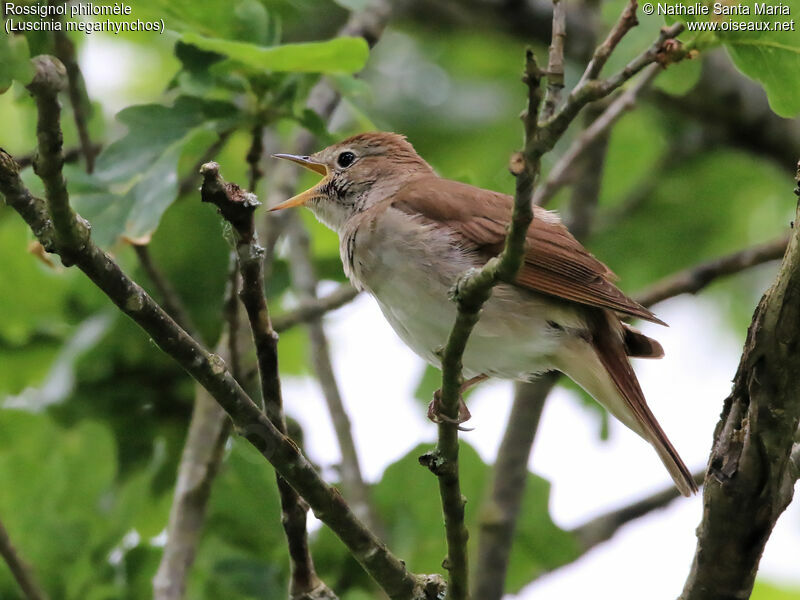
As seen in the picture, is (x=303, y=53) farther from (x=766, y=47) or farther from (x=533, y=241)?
(x=766, y=47)

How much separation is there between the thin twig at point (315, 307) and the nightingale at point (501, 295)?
1.66 ft

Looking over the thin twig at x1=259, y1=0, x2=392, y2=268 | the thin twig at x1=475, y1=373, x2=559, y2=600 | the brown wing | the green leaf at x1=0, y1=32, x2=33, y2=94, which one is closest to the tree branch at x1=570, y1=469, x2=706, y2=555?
the thin twig at x1=475, y1=373, x2=559, y2=600

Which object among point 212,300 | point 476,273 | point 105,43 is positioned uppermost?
point 105,43

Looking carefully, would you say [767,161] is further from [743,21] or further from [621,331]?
[743,21]

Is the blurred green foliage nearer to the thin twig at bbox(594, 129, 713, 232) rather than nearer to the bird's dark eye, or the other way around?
the bird's dark eye

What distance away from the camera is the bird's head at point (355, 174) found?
527 cm

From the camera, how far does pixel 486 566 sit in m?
4.70

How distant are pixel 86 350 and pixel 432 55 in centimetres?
428

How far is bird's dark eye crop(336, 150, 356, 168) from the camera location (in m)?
5.47

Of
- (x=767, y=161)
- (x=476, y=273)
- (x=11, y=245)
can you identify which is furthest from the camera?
(x=767, y=161)

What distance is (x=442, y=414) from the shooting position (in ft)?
10.3

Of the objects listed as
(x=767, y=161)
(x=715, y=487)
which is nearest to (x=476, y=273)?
(x=715, y=487)

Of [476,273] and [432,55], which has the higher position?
[432,55]

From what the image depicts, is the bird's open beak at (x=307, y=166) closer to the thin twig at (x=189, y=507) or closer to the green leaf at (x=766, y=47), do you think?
the thin twig at (x=189, y=507)
